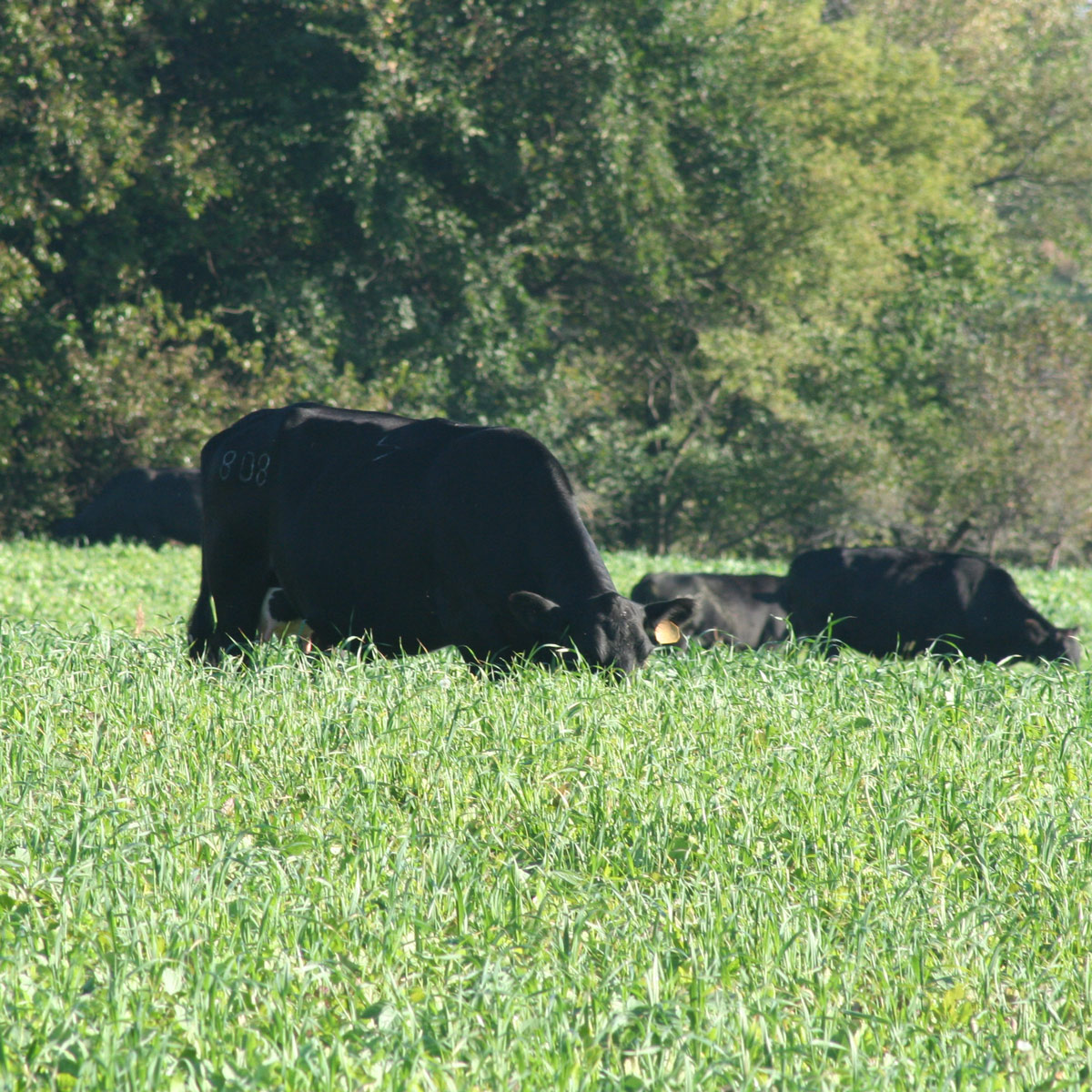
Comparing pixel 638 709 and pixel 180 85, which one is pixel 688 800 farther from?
pixel 180 85

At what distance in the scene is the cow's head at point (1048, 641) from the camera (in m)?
12.6

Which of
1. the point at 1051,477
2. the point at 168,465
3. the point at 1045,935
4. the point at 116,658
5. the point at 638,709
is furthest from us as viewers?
the point at 1051,477

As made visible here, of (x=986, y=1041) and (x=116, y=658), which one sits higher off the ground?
(x=986, y=1041)

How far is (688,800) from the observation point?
4699 millimetres

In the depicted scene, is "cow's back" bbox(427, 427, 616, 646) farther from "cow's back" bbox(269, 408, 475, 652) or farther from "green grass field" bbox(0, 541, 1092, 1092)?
"green grass field" bbox(0, 541, 1092, 1092)

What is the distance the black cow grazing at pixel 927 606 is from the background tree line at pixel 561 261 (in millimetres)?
11841

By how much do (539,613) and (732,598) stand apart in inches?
301

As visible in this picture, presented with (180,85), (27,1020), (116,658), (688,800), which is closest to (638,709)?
(688,800)

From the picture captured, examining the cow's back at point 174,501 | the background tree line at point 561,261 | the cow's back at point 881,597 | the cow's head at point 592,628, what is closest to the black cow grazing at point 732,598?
the cow's back at point 881,597

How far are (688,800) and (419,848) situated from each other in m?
0.96

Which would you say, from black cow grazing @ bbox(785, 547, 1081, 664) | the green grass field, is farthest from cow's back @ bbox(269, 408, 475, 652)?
black cow grazing @ bbox(785, 547, 1081, 664)

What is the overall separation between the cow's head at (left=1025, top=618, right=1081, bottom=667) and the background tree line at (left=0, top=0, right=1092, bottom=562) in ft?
44.4

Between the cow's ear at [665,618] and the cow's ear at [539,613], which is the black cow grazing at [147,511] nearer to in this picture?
the cow's ear at [665,618]

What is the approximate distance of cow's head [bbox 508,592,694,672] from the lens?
6.40 metres
